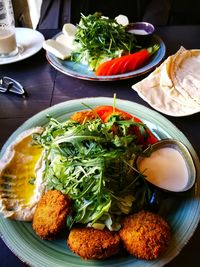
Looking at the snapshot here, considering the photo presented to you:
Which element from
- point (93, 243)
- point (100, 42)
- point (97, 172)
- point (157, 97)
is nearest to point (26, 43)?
point (100, 42)

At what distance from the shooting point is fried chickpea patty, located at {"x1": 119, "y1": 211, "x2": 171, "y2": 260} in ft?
2.38

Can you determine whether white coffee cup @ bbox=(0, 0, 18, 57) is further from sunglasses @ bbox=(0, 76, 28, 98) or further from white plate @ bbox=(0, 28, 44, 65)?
sunglasses @ bbox=(0, 76, 28, 98)

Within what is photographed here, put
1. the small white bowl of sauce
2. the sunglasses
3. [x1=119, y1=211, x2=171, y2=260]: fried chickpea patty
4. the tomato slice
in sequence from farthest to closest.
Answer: the sunglasses → the tomato slice → the small white bowl of sauce → [x1=119, y1=211, x2=171, y2=260]: fried chickpea patty

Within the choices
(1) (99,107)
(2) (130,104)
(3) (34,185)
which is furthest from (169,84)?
(3) (34,185)

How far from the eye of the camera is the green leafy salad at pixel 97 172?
82cm

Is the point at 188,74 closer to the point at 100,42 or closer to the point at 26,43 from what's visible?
the point at 100,42

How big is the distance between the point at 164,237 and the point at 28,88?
0.90 metres

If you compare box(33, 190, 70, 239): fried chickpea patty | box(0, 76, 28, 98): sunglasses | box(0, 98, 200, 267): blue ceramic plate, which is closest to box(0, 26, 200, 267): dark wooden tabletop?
box(0, 76, 28, 98): sunglasses

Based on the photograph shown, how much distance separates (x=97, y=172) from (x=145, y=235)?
0.64ft

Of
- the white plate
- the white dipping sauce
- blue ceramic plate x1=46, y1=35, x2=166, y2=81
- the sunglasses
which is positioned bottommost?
the sunglasses

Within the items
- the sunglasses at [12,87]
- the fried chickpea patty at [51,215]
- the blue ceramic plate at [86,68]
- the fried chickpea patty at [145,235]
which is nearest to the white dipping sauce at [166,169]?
the fried chickpea patty at [145,235]

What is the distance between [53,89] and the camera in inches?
54.3

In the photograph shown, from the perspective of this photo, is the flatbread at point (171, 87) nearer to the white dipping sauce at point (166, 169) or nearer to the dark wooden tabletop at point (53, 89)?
the dark wooden tabletop at point (53, 89)

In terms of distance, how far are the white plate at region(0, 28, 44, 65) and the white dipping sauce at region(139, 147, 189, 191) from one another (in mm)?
892
